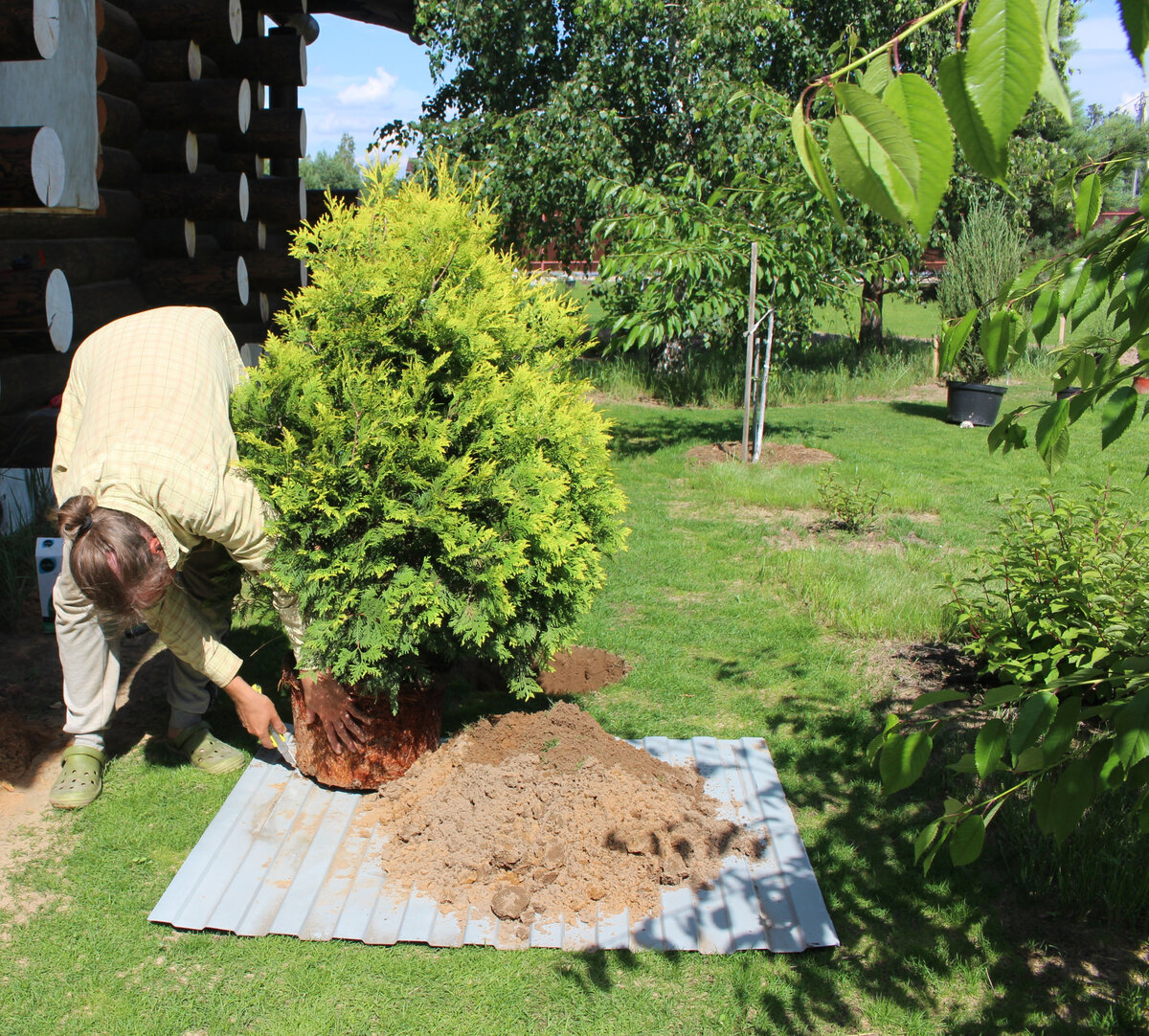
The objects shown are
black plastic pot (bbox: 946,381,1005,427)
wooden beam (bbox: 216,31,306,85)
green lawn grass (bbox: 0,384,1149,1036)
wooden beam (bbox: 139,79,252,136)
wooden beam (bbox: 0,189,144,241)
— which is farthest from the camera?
black plastic pot (bbox: 946,381,1005,427)

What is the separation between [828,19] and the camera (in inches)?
554

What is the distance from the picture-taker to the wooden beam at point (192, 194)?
22.2ft

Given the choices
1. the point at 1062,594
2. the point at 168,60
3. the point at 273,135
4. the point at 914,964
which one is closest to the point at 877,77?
the point at 914,964

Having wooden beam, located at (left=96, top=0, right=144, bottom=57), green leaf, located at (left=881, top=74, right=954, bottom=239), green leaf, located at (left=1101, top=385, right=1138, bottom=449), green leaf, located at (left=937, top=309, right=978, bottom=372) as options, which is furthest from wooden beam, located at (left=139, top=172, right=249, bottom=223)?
green leaf, located at (left=881, top=74, right=954, bottom=239)

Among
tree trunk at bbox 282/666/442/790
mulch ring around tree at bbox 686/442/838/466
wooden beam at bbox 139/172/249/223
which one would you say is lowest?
tree trunk at bbox 282/666/442/790

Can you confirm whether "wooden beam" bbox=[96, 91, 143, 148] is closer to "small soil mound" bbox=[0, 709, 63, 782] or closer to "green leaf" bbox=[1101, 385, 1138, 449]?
"small soil mound" bbox=[0, 709, 63, 782]

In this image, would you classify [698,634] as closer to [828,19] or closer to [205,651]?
[205,651]

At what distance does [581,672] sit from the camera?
4.79 meters

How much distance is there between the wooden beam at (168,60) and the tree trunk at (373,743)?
514cm

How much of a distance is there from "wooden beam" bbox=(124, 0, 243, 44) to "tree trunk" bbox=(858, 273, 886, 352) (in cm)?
1221

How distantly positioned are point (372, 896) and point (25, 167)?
317 centimetres

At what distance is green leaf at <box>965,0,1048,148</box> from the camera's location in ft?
2.81

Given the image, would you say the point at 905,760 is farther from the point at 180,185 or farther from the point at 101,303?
the point at 180,185

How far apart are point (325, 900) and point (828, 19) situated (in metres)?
14.7
